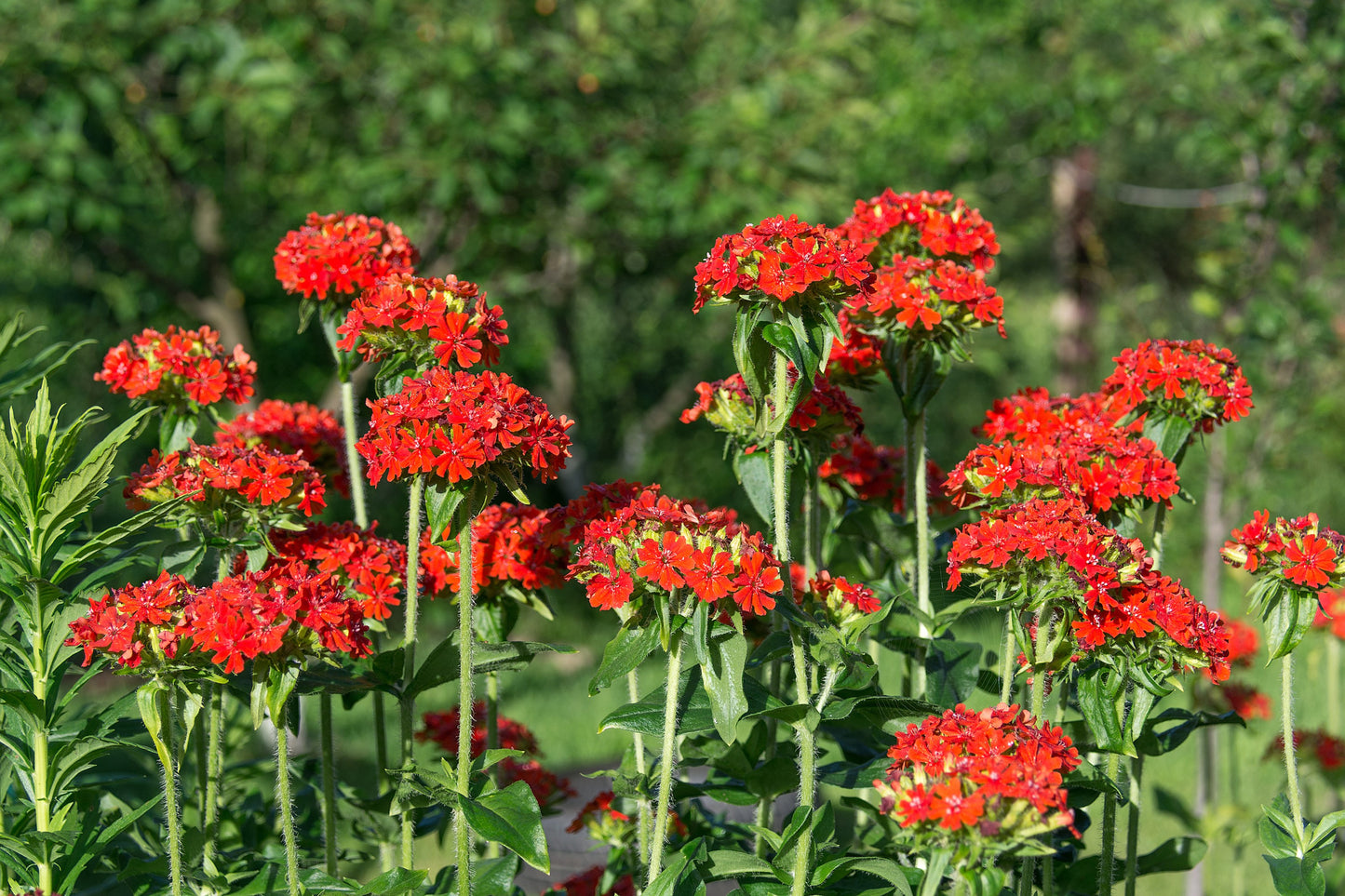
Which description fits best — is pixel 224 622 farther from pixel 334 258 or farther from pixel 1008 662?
pixel 1008 662

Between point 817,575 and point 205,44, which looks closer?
point 817,575

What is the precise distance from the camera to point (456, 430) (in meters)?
1.72

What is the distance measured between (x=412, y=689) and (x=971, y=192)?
612 centimetres

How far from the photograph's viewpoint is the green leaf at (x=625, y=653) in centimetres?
173

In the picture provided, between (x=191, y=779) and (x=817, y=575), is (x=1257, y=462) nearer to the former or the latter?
(x=817, y=575)

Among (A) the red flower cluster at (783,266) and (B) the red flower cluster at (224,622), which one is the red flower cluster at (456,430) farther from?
(A) the red flower cluster at (783,266)

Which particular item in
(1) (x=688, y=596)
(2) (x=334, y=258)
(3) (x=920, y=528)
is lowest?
(1) (x=688, y=596)

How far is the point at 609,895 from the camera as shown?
236 centimetres

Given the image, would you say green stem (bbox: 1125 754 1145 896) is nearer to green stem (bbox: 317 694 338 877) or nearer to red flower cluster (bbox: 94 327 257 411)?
green stem (bbox: 317 694 338 877)

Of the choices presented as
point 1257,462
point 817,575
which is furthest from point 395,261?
point 1257,462

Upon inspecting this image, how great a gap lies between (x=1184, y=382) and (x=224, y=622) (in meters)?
1.66

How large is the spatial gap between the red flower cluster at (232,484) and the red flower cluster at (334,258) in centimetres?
37

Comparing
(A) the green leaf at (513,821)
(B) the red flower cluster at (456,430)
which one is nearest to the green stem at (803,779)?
(A) the green leaf at (513,821)

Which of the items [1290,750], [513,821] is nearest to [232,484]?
[513,821]
